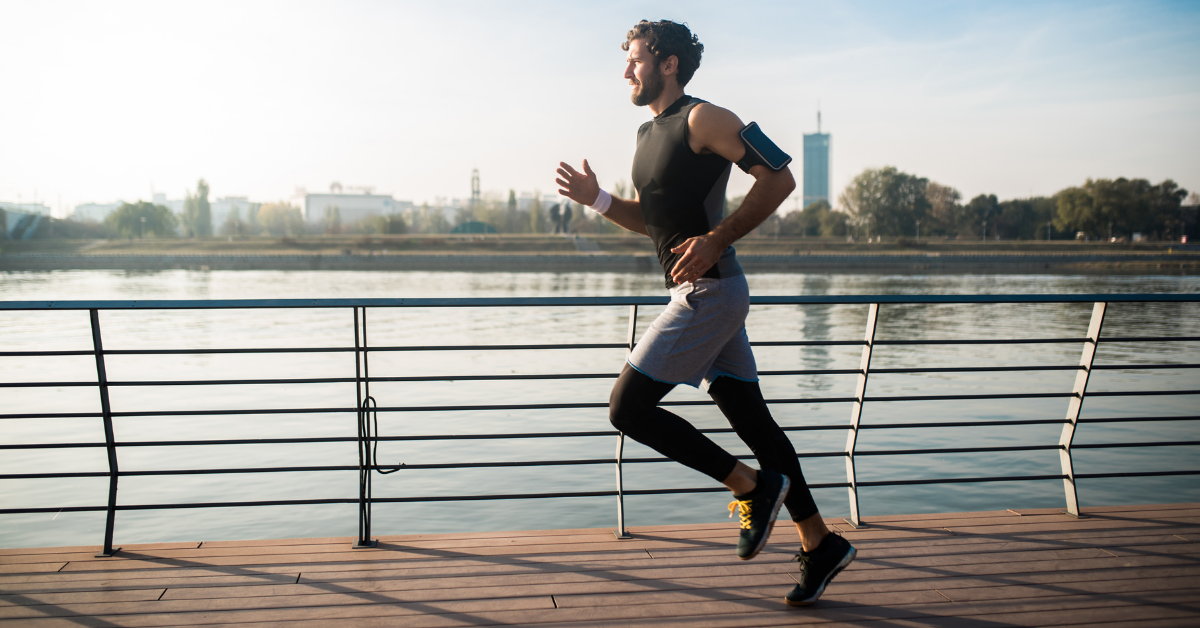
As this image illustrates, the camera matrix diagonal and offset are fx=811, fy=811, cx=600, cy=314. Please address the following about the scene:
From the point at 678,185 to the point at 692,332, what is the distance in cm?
41

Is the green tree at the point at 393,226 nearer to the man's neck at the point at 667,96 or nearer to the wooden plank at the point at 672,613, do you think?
the wooden plank at the point at 672,613

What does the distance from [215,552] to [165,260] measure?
7787 cm

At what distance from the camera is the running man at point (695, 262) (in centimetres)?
213

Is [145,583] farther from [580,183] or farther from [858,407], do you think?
[858,407]

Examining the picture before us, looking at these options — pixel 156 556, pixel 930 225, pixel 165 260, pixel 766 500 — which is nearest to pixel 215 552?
pixel 156 556

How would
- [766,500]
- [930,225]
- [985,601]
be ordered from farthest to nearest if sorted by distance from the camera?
1. [930,225]
2. [985,601]
3. [766,500]

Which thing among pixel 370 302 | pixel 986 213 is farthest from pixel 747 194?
pixel 986 213

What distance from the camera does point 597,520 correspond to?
6.71 m

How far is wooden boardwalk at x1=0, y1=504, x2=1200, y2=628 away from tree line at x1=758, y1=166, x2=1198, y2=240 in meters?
103

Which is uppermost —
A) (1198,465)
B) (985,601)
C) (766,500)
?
(766,500)

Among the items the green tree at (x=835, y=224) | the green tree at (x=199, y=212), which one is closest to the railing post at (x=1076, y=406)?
the green tree at (x=835, y=224)

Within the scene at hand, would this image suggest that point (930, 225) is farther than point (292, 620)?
Yes

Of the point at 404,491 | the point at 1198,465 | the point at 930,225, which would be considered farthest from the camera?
the point at 930,225

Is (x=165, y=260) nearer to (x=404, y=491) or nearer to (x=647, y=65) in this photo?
(x=404, y=491)
